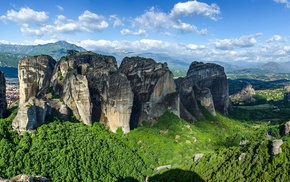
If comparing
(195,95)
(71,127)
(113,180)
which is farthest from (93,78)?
(195,95)

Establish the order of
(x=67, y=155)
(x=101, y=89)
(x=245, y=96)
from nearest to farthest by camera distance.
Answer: (x=67, y=155) < (x=101, y=89) < (x=245, y=96)

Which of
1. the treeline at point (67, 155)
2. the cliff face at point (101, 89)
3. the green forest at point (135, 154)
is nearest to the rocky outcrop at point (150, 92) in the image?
the cliff face at point (101, 89)

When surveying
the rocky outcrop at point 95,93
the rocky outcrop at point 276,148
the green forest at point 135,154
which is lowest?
the green forest at point 135,154

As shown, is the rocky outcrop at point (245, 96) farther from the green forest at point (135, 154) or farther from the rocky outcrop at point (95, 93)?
the rocky outcrop at point (95, 93)

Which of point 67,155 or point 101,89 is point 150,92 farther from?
point 67,155

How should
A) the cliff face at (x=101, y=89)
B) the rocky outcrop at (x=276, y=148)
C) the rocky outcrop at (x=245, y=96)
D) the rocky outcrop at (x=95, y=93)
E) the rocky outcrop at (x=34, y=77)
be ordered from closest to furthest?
the rocky outcrop at (x=276, y=148)
the rocky outcrop at (x=95, y=93)
the cliff face at (x=101, y=89)
the rocky outcrop at (x=34, y=77)
the rocky outcrop at (x=245, y=96)

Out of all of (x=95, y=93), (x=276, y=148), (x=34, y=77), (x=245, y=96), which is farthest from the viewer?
(x=245, y=96)

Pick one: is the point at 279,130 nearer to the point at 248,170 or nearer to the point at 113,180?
the point at 248,170

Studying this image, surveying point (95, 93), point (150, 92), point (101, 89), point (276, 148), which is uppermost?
point (101, 89)

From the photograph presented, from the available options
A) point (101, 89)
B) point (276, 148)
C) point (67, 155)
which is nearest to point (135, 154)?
point (67, 155)
